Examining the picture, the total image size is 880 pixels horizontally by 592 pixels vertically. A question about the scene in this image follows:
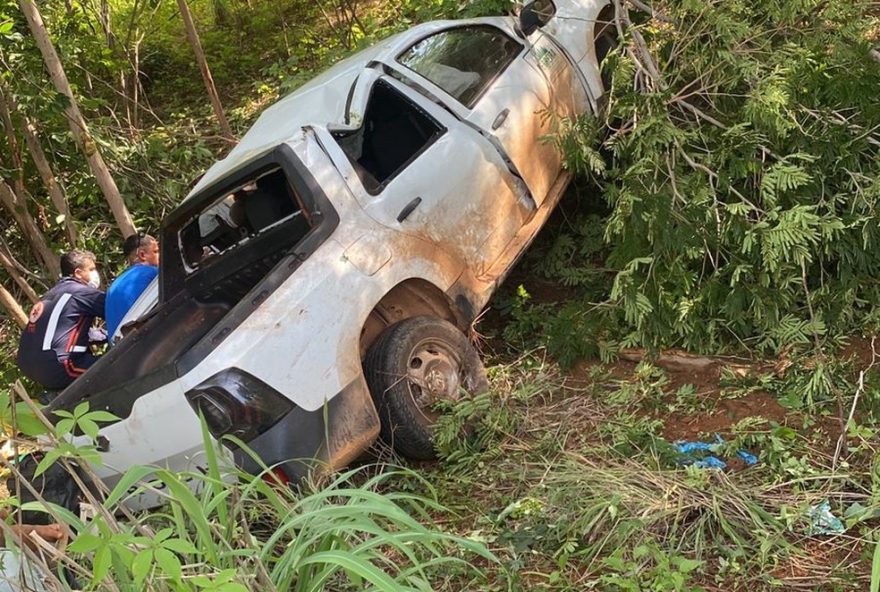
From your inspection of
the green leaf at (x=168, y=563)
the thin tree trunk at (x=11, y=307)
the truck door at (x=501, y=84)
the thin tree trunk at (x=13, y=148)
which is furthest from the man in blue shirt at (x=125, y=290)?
the green leaf at (x=168, y=563)

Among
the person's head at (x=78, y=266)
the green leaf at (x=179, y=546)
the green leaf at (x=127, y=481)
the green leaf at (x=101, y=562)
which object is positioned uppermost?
the green leaf at (x=101, y=562)

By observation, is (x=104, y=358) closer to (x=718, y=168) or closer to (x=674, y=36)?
(x=718, y=168)

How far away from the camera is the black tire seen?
4.09 m

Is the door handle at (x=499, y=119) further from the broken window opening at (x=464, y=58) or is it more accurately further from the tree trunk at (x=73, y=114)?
the tree trunk at (x=73, y=114)

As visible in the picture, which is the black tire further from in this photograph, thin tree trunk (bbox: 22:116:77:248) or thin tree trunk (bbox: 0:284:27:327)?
thin tree trunk (bbox: 22:116:77:248)

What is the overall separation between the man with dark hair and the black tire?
2.39 m

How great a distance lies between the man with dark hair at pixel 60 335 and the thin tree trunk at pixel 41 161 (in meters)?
2.12

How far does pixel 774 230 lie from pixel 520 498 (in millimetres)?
1823

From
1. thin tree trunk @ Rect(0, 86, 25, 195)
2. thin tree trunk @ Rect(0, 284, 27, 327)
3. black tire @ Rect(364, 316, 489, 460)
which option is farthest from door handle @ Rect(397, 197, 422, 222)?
thin tree trunk @ Rect(0, 86, 25, 195)

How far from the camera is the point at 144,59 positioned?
1123 cm

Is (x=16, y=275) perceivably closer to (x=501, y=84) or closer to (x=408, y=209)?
(x=408, y=209)

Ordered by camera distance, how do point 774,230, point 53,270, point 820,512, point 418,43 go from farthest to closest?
1. point 53,270
2. point 418,43
3. point 774,230
4. point 820,512

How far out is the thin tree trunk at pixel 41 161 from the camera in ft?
23.2

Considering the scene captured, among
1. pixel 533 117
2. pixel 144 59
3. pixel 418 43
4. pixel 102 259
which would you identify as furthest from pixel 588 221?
pixel 144 59
